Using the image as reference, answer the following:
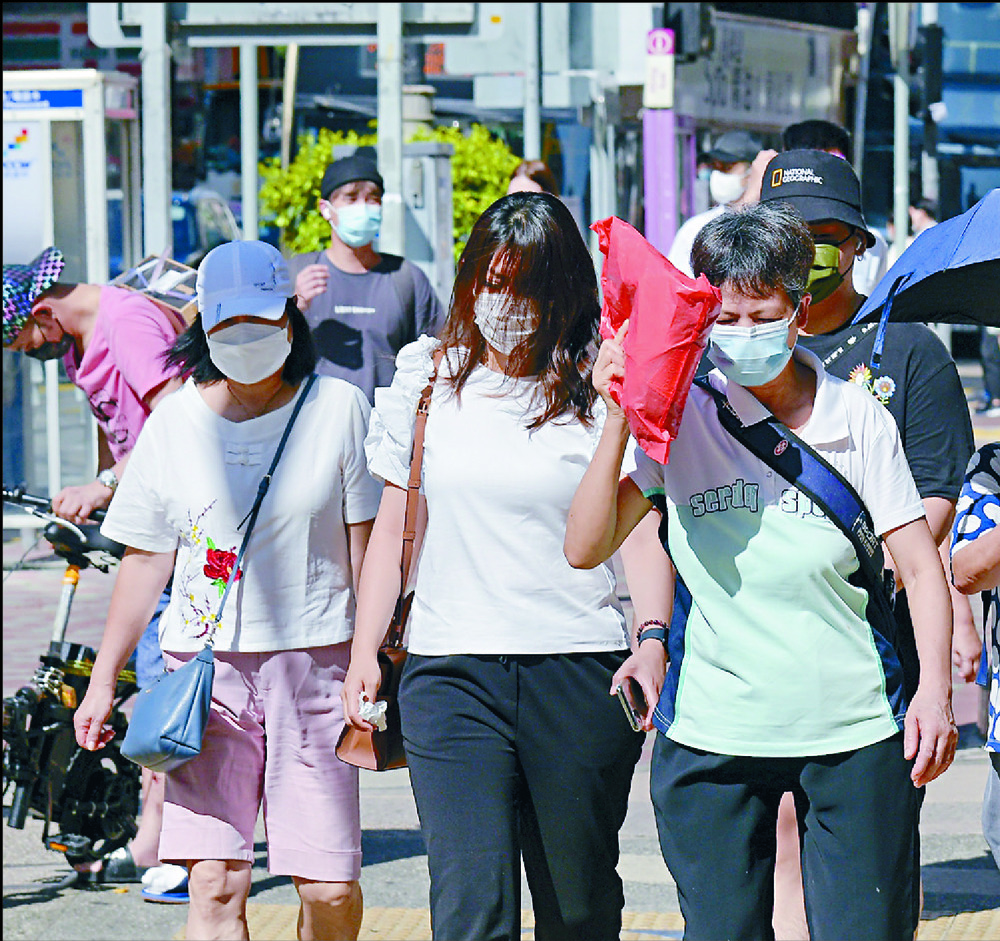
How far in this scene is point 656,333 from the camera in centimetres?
312

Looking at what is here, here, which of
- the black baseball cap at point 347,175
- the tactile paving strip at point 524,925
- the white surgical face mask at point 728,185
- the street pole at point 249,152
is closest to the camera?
the tactile paving strip at point 524,925

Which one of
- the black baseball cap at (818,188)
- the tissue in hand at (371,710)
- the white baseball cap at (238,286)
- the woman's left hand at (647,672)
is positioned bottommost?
the tissue in hand at (371,710)

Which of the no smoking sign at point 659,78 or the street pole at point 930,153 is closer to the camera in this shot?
the no smoking sign at point 659,78

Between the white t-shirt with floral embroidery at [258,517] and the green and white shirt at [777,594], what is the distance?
116cm

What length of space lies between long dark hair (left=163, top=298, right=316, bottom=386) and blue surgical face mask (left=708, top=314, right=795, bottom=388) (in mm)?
1390

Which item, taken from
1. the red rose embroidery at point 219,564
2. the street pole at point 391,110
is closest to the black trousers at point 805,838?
the red rose embroidery at point 219,564

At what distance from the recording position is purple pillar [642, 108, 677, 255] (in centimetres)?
1295

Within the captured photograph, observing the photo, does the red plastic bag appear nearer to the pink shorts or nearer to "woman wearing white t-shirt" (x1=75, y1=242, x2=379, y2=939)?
"woman wearing white t-shirt" (x1=75, y1=242, x2=379, y2=939)

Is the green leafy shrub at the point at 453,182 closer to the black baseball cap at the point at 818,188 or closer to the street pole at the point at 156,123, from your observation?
the street pole at the point at 156,123

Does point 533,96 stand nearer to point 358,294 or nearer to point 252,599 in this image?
point 358,294

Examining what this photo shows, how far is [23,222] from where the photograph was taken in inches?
444

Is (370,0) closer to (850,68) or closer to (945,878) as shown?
(945,878)

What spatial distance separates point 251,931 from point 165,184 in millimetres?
6542

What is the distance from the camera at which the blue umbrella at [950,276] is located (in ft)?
11.8
